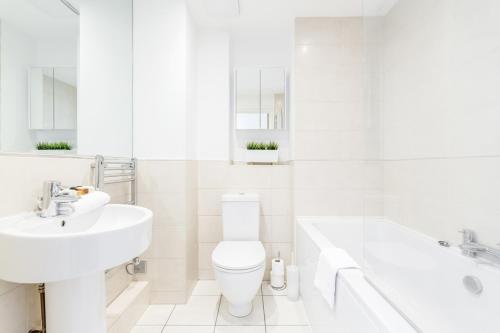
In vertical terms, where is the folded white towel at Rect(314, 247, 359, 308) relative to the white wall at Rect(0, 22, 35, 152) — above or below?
below

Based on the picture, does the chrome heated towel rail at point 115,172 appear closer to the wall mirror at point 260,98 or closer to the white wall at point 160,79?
the white wall at point 160,79

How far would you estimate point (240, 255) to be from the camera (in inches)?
62.6

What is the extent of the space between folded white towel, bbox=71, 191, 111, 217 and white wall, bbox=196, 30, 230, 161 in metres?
1.16

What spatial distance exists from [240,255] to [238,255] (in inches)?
0.5

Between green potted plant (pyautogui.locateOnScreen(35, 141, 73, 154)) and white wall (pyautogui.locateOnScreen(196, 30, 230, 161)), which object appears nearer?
green potted plant (pyautogui.locateOnScreen(35, 141, 73, 154))

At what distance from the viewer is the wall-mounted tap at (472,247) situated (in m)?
1.04

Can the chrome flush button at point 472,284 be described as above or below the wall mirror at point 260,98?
below

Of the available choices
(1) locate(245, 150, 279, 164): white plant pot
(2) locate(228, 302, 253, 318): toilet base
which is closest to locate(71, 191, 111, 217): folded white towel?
(2) locate(228, 302, 253, 318): toilet base

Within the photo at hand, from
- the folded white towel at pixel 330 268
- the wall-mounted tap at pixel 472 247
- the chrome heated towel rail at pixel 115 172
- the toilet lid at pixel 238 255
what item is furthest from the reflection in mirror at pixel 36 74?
the wall-mounted tap at pixel 472 247

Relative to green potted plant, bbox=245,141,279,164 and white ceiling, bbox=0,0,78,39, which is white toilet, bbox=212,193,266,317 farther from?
white ceiling, bbox=0,0,78,39

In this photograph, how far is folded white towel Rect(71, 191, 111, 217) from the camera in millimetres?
919

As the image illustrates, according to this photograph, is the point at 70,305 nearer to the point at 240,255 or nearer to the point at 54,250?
the point at 54,250

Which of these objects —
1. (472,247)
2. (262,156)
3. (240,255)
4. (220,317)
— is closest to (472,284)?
(472,247)

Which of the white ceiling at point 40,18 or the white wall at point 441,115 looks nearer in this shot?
the white ceiling at point 40,18
